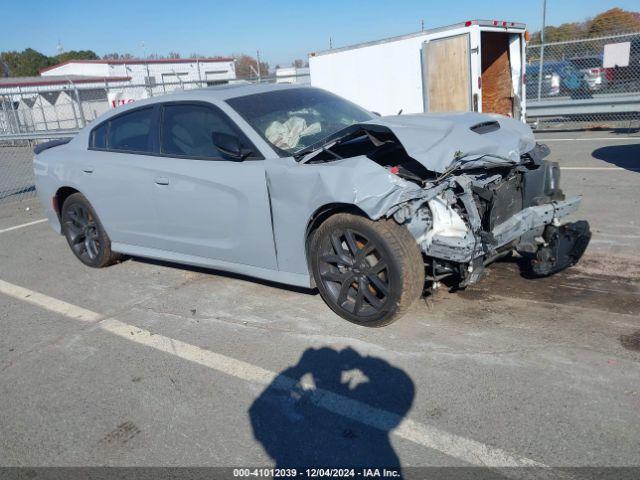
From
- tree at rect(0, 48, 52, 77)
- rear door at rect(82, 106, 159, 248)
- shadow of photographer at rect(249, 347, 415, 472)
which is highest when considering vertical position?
tree at rect(0, 48, 52, 77)

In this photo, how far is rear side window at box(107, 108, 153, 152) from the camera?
4.95 meters

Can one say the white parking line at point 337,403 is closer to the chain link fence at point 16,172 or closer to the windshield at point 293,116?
the windshield at point 293,116

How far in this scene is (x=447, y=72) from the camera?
973 centimetres

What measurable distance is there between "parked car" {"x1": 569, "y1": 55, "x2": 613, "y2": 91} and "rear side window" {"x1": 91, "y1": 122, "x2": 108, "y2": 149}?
1315 cm

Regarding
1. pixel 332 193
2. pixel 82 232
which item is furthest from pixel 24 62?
pixel 332 193

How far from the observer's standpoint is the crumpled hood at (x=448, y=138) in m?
3.60

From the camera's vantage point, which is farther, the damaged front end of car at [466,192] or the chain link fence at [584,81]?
the chain link fence at [584,81]

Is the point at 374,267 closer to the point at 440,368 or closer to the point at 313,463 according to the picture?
the point at 440,368

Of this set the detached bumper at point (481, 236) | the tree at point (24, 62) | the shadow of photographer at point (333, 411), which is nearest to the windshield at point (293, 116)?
the detached bumper at point (481, 236)

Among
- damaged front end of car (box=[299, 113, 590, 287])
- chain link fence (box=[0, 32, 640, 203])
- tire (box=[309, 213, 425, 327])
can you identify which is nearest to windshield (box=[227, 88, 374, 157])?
damaged front end of car (box=[299, 113, 590, 287])

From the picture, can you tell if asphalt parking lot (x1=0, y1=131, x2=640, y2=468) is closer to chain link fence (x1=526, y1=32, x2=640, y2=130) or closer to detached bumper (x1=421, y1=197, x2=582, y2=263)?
detached bumper (x1=421, y1=197, x2=582, y2=263)

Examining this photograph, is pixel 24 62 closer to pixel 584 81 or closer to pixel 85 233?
pixel 584 81

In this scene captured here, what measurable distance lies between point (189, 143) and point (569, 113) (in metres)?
11.2

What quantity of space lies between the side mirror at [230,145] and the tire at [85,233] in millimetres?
2151
